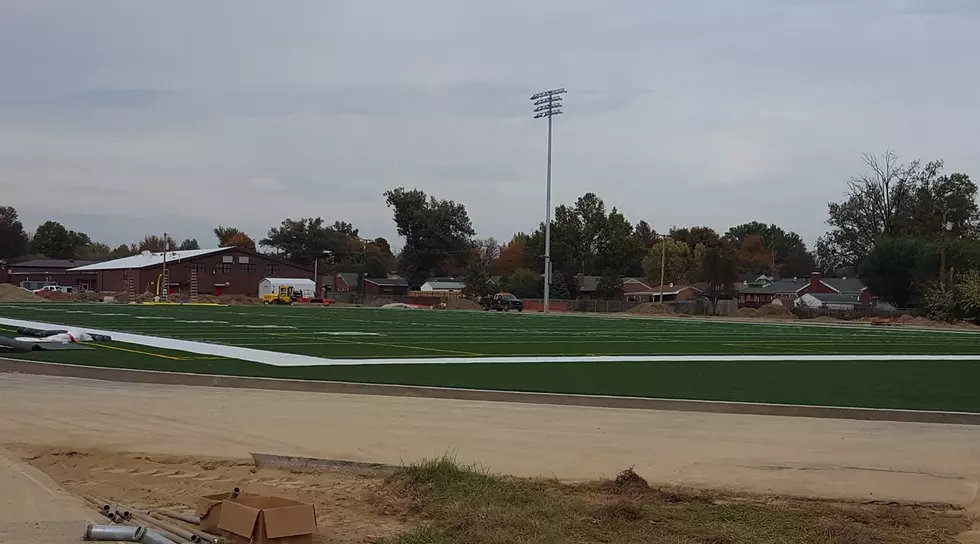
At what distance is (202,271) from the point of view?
4070 inches

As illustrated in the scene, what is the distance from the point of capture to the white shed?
102688mm

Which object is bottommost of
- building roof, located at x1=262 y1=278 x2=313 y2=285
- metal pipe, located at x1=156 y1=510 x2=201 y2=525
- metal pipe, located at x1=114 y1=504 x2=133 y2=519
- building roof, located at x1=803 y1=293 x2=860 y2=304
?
metal pipe, located at x1=156 y1=510 x2=201 y2=525

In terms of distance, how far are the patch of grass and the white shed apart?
94.6m

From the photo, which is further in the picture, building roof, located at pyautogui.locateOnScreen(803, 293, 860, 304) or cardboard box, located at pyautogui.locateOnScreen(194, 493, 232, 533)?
building roof, located at pyautogui.locateOnScreen(803, 293, 860, 304)

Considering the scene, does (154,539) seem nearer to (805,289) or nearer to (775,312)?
(775,312)

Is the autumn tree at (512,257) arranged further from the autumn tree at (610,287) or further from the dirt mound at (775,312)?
the dirt mound at (775,312)

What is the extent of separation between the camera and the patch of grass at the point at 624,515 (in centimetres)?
711

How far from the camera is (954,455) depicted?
1140cm

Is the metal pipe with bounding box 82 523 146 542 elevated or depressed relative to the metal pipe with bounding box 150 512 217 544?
elevated

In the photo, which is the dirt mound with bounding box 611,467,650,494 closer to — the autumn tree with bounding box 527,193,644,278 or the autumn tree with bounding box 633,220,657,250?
the autumn tree with bounding box 527,193,644,278

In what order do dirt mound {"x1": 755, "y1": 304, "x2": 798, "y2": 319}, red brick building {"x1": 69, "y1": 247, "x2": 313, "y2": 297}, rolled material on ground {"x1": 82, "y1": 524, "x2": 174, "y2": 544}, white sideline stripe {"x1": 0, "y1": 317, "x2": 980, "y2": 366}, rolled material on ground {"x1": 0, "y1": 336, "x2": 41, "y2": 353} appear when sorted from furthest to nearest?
red brick building {"x1": 69, "y1": 247, "x2": 313, "y2": 297} < dirt mound {"x1": 755, "y1": 304, "x2": 798, "y2": 319} < rolled material on ground {"x1": 0, "y1": 336, "x2": 41, "y2": 353} < white sideline stripe {"x1": 0, "y1": 317, "x2": 980, "y2": 366} < rolled material on ground {"x1": 82, "y1": 524, "x2": 174, "y2": 544}

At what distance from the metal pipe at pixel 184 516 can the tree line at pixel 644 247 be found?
211ft

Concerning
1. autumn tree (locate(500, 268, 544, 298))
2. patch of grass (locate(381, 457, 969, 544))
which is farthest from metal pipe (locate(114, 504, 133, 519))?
autumn tree (locate(500, 268, 544, 298))

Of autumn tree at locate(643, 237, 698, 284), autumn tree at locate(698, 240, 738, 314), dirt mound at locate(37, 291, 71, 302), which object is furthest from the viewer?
autumn tree at locate(643, 237, 698, 284)
